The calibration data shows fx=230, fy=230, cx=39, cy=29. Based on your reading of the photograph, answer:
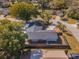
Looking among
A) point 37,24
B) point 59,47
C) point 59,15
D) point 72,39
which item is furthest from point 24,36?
point 59,15

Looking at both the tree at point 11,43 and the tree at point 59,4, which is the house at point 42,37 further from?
the tree at point 59,4

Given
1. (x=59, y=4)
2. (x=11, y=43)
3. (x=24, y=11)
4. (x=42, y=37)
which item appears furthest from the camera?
(x=59, y=4)

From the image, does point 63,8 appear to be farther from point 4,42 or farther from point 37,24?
point 4,42

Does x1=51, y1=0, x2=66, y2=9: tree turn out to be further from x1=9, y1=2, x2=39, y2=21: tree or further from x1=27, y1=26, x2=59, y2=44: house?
x1=27, y1=26, x2=59, y2=44: house

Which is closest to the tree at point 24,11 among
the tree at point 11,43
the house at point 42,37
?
the house at point 42,37

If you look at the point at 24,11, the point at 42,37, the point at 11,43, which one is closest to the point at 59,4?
the point at 24,11

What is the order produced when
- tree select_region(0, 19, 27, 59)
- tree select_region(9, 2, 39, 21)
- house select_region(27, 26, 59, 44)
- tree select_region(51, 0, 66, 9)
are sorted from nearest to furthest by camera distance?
1. tree select_region(0, 19, 27, 59)
2. house select_region(27, 26, 59, 44)
3. tree select_region(9, 2, 39, 21)
4. tree select_region(51, 0, 66, 9)

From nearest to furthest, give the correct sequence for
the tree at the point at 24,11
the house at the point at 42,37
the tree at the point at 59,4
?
the house at the point at 42,37 < the tree at the point at 24,11 < the tree at the point at 59,4

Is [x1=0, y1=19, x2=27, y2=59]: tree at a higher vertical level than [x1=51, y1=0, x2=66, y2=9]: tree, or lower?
higher

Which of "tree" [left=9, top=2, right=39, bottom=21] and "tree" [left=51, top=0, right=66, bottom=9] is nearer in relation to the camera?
"tree" [left=9, top=2, right=39, bottom=21]

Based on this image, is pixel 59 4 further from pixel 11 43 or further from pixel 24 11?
pixel 11 43

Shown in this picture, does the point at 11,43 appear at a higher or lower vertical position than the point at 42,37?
higher

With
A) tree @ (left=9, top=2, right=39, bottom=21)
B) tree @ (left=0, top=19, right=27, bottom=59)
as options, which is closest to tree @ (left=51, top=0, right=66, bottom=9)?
tree @ (left=9, top=2, right=39, bottom=21)
